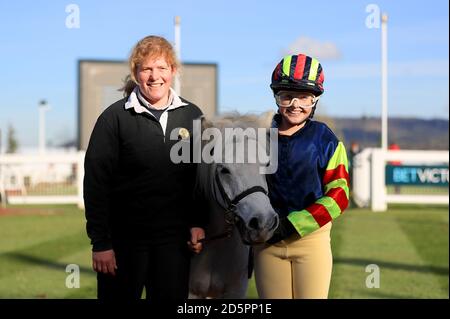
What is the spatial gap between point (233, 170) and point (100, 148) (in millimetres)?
564

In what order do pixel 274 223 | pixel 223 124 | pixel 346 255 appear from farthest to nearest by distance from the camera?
pixel 346 255, pixel 223 124, pixel 274 223

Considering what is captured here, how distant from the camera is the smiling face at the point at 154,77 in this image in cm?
284

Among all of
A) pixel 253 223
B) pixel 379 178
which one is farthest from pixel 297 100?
pixel 379 178

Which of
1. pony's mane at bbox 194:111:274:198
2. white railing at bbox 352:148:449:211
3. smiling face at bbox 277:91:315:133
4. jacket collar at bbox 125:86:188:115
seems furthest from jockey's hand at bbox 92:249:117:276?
Answer: white railing at bbox 352:148:449:211

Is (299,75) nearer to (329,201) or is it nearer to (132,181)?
(329,201)

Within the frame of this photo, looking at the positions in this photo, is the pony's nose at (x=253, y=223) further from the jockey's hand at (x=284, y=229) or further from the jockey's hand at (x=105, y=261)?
the jockey's hand at (x=105, y=261)

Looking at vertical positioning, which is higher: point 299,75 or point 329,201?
point 299,75

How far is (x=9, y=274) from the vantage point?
24.0ft

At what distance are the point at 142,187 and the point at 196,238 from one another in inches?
12.8

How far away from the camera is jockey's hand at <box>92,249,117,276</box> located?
2.88m

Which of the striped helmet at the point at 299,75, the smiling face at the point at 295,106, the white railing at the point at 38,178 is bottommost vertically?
the white railing at the point at 38,178

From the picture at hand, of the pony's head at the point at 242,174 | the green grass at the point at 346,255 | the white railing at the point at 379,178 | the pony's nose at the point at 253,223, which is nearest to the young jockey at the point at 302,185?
the pony's head at the point at 242,174

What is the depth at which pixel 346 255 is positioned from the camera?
8648mm

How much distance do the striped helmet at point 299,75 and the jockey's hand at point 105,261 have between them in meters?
0.95
